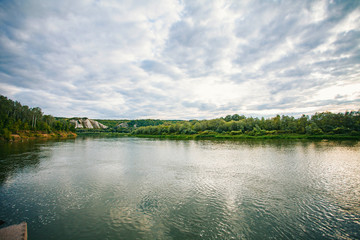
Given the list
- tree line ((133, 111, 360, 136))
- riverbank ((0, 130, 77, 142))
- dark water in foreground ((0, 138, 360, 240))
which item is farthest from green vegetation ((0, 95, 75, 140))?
tree line ((133, 111, 360, 136))

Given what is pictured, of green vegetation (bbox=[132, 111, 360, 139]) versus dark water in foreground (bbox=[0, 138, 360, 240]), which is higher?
green vegetation (bbox=[132, 111, 360, 139])

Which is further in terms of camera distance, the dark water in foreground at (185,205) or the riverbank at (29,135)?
the riverbank at (29,135)

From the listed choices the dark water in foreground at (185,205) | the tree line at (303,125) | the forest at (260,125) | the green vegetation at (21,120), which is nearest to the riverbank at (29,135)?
the green vegetation at (21,120)

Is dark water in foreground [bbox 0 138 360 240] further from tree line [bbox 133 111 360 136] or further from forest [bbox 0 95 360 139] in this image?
tree line [bbox 133 111 360 136]

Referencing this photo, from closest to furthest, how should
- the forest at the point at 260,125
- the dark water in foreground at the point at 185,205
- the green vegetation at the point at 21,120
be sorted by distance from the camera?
the dark water in foreground at the point at 185,205
the forest at the point at 260,125
the green vegetation at the point at 21,120

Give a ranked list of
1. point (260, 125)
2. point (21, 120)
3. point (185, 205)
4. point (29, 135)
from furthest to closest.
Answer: point (260, 125)
point (21, 120)
point (29, 135)
point (185, 205)

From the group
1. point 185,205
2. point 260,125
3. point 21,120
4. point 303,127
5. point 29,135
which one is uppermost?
point 21,120

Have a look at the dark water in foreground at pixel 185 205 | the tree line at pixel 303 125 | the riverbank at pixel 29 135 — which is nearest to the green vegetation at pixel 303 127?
the tree line at pixel 303 125

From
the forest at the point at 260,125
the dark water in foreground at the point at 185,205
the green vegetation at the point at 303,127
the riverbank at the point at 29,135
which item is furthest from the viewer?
the forest at the point at 260,125

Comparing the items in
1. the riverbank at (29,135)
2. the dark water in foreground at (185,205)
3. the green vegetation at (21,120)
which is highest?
the green vegetation at (21,120)

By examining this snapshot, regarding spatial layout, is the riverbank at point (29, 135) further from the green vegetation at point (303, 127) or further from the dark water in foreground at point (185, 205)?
the green vegetation at point (303, 127)

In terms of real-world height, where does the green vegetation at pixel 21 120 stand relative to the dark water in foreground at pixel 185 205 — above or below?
above

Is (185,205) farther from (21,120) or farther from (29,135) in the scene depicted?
(21,120)

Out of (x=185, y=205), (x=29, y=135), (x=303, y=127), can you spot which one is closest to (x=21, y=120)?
(x=29, y=135)
